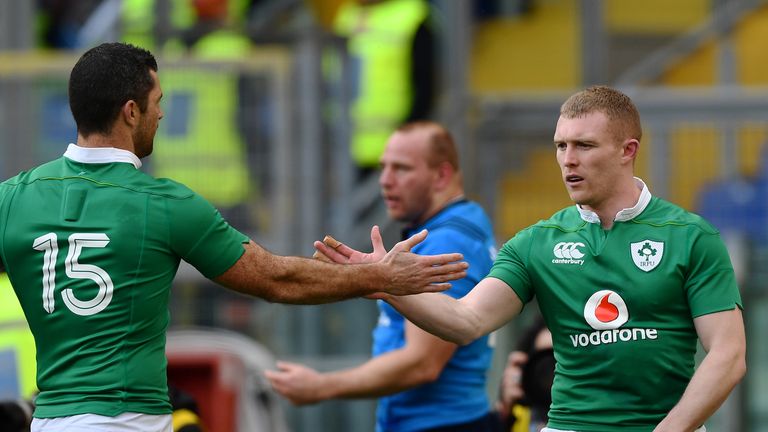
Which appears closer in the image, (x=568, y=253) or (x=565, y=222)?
(x=568, y=253)

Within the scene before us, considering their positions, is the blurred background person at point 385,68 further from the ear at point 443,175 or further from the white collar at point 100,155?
the white collar at point 100,155

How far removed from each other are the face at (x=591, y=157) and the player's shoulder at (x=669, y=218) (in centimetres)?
13

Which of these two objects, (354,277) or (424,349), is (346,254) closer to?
(354,277)

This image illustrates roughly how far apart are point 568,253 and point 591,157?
0.32 m

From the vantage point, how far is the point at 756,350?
34.6ft

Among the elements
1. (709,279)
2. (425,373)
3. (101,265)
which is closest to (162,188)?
(101,265)

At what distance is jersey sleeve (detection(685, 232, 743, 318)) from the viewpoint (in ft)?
16.2

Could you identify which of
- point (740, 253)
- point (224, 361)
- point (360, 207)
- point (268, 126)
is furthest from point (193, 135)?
point (740, 253)

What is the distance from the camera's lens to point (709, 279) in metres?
4.98

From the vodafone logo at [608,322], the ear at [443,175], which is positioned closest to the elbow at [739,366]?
the vodafone logo at [608,322]

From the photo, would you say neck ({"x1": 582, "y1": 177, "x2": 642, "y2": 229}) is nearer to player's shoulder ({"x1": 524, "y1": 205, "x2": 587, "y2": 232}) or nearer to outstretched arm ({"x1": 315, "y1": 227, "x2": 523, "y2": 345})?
player's shoulder ({"x1": 524, "y1": 205, "x2": 587, "y2": 232})

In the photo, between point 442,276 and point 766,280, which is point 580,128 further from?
point 766,280

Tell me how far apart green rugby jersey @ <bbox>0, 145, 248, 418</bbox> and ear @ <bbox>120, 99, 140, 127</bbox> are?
100 mm

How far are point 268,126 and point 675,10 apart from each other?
3222 mm
